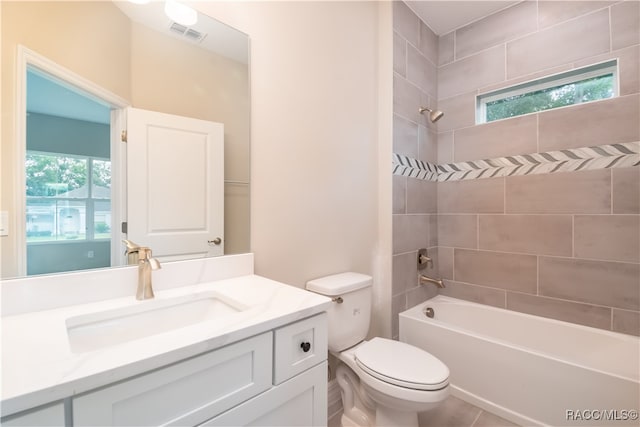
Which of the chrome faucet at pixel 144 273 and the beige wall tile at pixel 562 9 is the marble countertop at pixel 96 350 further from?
the beige wall tile at pixel 562 9

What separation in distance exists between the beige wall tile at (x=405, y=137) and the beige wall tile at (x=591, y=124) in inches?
32.3

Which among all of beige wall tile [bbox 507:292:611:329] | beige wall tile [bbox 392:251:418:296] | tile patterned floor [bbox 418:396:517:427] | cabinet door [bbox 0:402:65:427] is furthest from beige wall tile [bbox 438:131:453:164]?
cabinet door [bbox 0:402:65:427]

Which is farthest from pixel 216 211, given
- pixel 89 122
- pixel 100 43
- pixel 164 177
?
pixel 100 43

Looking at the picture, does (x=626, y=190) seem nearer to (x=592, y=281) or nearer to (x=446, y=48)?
(x=592, y=281)

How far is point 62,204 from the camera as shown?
87 centimetres

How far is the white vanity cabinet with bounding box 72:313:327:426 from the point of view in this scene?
21.5 inches

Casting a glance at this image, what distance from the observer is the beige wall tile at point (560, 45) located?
5.75 feet

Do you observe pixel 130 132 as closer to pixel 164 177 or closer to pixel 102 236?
pixel 164 177

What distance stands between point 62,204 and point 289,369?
0.85m

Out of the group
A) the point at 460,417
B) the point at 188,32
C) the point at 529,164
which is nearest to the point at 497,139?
the point at 529,164

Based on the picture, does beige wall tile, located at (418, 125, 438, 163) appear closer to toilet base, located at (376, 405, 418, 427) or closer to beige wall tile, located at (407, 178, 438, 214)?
beige wall tile, located at (407, 178, 438, 214)

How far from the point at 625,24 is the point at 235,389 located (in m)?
2.71

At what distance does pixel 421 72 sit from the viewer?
2234mm

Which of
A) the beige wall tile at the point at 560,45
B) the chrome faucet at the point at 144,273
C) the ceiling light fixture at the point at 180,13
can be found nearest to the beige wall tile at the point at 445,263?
the beige wall tile at the point at 560,45
